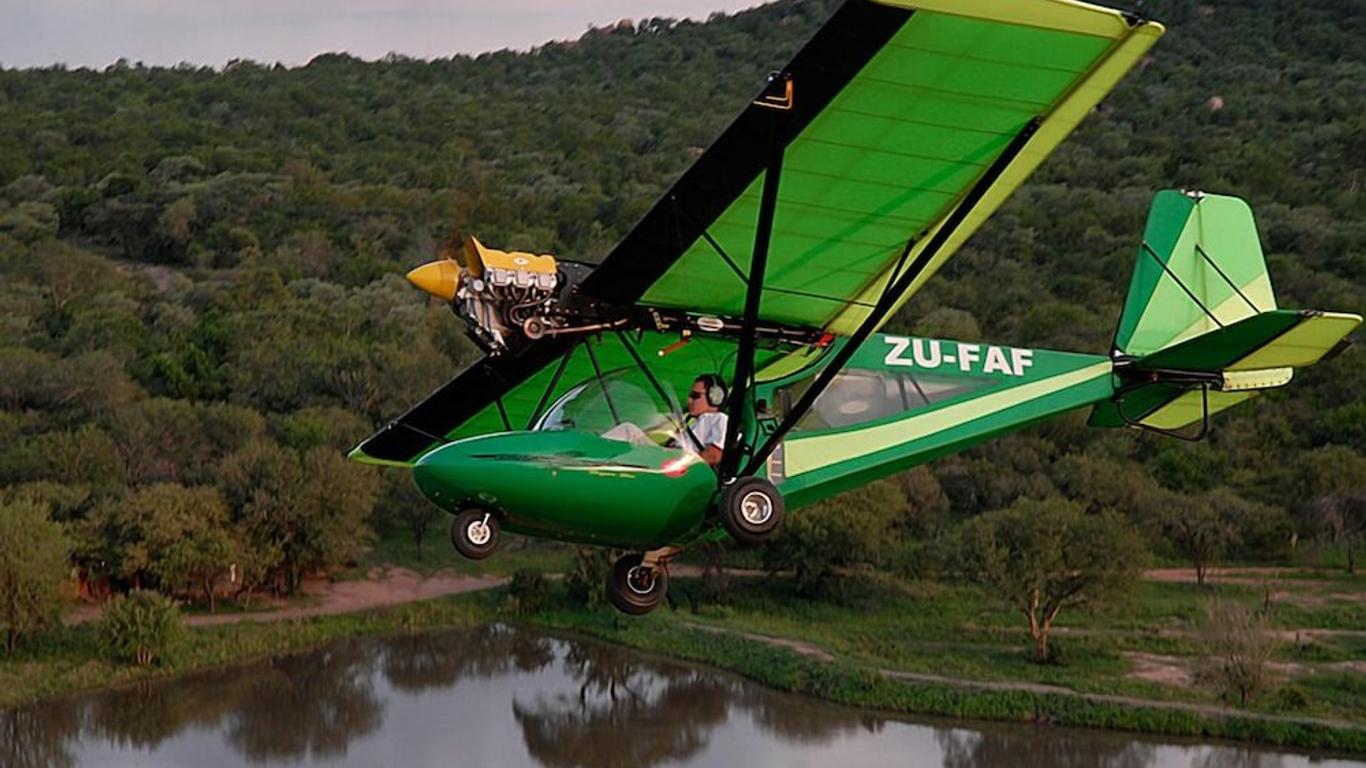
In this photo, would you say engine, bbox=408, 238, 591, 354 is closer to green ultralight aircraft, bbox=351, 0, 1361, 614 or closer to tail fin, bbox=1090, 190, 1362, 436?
green ultralight aircraft, bbox=351, 0, 1361, 614

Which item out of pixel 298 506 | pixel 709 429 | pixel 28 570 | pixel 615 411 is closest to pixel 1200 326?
pixel 709 429

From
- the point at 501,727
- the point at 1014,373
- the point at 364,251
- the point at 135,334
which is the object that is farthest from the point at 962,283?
the point at 1014,373

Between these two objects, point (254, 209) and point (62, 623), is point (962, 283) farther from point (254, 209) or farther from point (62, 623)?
point (62, 623)

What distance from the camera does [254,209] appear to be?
76.1m

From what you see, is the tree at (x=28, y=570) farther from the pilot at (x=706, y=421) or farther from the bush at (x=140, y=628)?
the pilot at (x=706, y=421)

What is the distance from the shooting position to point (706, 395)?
428 inches

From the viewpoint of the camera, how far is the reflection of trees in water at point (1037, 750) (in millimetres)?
29297

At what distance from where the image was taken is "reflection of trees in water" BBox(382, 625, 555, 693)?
114 feet

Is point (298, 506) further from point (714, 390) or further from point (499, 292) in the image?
point (499, 292)

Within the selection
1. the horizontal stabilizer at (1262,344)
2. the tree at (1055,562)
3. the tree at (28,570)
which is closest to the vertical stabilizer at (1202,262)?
the horizontal stabilizer at (1262,344)

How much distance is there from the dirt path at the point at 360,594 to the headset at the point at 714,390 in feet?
87.0

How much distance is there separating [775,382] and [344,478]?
2831 cm

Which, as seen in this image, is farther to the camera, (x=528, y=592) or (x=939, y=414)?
(x=528, y=592)

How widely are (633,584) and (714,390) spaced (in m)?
1.40
